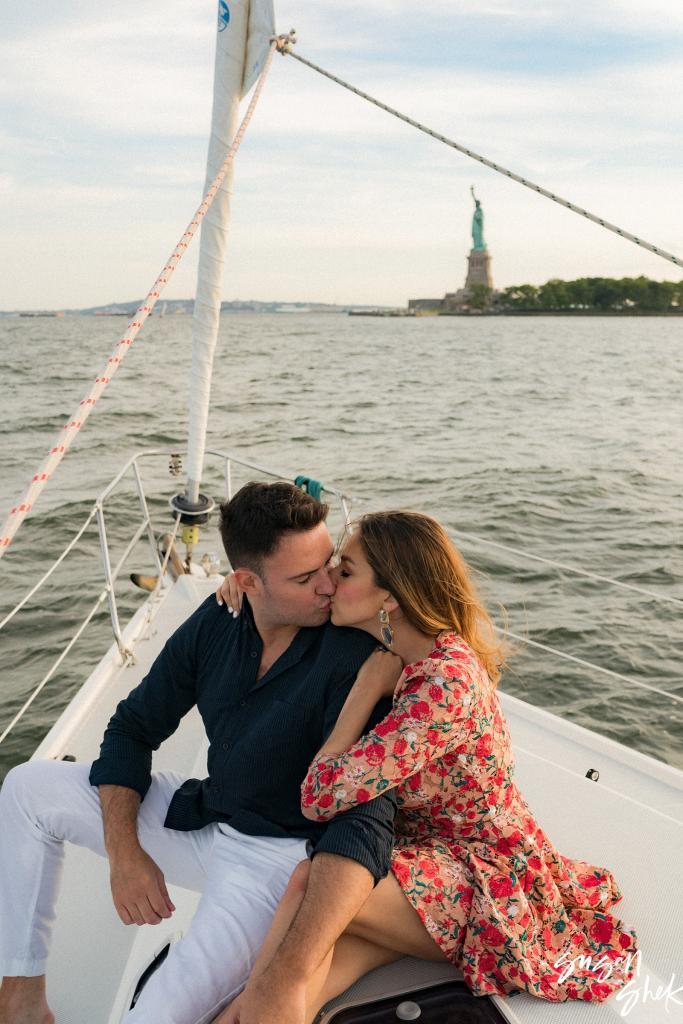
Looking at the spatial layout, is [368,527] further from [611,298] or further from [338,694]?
[611,298]

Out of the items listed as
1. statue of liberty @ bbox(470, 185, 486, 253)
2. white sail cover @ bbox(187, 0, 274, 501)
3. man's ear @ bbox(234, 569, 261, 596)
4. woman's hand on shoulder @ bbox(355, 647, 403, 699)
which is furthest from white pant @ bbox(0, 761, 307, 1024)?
statue of liberty @ bbox(470, 185, 486, 253)

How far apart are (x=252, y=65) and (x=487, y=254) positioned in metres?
105

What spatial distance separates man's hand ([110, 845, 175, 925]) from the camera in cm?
197

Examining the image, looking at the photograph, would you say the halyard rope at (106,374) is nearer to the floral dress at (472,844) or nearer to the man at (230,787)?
the man at (230,787)

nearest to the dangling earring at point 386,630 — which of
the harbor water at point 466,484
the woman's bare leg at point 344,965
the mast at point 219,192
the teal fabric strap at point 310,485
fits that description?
the woman's bare leg at point 344,965

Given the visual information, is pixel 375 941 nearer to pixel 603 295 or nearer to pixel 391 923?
pixel 391 923

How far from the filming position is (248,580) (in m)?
2.06

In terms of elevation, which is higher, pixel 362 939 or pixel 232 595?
pixel 232 595

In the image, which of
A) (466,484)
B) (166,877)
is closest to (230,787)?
(166,877)

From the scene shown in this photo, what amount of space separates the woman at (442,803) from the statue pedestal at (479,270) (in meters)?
107

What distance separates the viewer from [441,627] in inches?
75.3

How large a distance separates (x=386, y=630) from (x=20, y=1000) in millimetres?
1198

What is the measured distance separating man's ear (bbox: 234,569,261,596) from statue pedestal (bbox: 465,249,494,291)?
107 m

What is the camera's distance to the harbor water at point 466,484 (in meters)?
6.45
